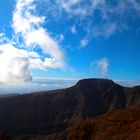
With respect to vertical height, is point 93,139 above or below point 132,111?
below

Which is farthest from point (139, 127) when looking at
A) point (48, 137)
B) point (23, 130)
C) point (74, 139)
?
point (23, 130)

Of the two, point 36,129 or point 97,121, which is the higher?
point 97,121

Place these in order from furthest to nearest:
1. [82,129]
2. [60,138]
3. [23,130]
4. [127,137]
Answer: [23,130]
[60,138]
[82,129]
[127,137]

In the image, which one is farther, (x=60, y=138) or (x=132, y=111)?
(x=60, y=138)

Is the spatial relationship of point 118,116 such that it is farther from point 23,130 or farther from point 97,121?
point 23,130

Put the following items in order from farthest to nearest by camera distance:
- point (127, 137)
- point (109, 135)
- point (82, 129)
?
point (82, 129)
point (109, 135)
point (127, 137)

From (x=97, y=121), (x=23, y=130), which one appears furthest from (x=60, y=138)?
(x=97, y=121)

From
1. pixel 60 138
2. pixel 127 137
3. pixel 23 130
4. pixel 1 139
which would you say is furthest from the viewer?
pixel 23 130

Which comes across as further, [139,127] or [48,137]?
[48,137]

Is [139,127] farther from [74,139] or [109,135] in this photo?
[74,139]
